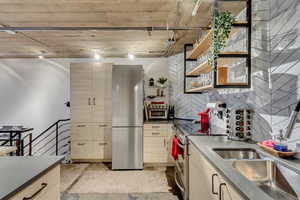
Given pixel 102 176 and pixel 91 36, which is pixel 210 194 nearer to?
pixel 102 176

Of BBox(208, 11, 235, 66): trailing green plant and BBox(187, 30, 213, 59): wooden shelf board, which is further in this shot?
BBox(187, 30, 213, 59): wooden shelf board

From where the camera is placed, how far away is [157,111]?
4355 millimetres

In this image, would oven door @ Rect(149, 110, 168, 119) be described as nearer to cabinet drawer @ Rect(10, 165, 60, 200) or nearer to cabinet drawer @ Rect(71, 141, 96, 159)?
cabinet drawer @ Rect(71, 141, 96, 159)

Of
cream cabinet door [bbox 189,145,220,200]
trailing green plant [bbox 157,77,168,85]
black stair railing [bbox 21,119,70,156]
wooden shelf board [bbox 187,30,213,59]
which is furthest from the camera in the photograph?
black stair railing [bbox 21,119,70,156]

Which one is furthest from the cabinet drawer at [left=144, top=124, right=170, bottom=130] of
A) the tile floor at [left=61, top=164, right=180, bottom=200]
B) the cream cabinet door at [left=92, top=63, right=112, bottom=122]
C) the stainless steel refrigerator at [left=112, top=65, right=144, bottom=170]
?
the cream cabinet door at [left=92, top=63, right=112, bottom=122]

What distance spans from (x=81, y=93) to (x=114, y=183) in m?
2.05

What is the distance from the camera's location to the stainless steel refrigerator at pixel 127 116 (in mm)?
3848

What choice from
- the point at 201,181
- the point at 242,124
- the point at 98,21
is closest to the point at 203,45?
the point at 242,124

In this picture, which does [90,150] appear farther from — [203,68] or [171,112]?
[203,68]

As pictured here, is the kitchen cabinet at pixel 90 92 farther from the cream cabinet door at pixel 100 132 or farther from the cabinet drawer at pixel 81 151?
the cabinet drawer at pixel 81 151

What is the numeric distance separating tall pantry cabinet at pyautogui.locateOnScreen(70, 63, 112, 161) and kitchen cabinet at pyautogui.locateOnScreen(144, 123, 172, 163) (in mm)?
880

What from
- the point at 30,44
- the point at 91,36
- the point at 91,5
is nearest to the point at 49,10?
the point at 91,5

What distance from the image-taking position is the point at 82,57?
16.2 ft

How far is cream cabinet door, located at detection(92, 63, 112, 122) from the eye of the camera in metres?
4.29
